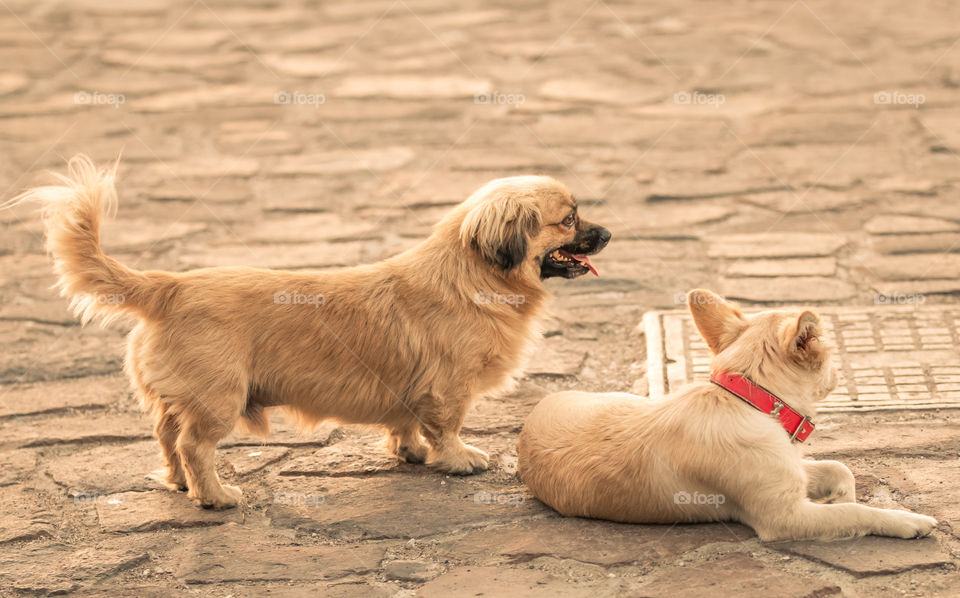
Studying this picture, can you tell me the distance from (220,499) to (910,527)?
2.69 meters

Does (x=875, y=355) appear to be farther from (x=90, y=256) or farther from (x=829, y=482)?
(x=90, y=256)

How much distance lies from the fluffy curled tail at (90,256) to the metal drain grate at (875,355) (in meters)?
2.38

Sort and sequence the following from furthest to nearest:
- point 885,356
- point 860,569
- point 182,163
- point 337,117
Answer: point 337,117
point 182,163
point 885,356
point 860,569

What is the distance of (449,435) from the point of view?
474 centimetres

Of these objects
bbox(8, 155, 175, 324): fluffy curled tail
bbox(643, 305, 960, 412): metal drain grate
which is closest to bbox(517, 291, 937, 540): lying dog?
bbox(643, 305, 960, 412): metal drain grate

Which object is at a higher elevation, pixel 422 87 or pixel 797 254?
pixel 422 87

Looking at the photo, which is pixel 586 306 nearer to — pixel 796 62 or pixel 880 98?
pixel 880 98

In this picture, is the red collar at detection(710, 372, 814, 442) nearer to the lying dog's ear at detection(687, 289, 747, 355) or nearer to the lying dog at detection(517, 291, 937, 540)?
the lying dog at detection(517, 291, 937, 540)

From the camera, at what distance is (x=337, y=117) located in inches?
393

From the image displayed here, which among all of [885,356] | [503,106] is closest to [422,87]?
[503,106]

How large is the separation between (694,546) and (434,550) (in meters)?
0.97

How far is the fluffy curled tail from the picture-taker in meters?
4.38

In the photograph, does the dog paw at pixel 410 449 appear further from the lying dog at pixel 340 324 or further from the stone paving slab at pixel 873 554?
the stone paving slab at pixel 873 554

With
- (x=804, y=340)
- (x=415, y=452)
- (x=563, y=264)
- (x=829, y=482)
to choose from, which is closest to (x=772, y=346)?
(x=804, y=340)
